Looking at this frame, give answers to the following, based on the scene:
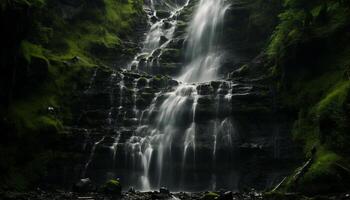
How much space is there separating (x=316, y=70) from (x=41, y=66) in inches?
902

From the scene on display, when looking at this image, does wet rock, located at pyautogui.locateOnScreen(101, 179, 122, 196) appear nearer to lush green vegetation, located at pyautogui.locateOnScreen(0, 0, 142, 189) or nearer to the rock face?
the rock face

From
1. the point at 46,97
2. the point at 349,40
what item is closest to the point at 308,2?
the point at 349,40

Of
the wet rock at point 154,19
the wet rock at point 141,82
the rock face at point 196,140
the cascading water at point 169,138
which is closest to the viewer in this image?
the rock face at point 196,140

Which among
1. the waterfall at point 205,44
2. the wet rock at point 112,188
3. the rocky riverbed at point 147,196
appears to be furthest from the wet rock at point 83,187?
the waterfall at point 205,44

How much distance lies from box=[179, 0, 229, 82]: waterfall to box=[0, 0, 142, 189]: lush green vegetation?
761 centimetres

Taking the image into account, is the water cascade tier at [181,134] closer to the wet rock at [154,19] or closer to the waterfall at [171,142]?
the waterfall at [171,142]

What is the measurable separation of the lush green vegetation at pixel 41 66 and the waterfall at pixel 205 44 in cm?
761

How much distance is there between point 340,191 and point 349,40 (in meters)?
15.2

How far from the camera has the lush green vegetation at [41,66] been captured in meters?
34.9

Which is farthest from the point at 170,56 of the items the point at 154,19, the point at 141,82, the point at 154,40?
the point at 154,19

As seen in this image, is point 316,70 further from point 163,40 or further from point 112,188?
point 163,40

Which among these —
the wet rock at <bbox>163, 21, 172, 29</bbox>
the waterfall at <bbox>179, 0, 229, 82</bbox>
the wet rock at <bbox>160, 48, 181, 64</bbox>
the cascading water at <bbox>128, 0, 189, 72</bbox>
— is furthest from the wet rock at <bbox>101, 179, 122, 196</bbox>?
→ the wet rock at <bbox>163, 21, 172, 29</bbox>

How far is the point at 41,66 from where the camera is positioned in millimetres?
41875

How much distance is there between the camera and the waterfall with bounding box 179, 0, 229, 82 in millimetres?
48938
